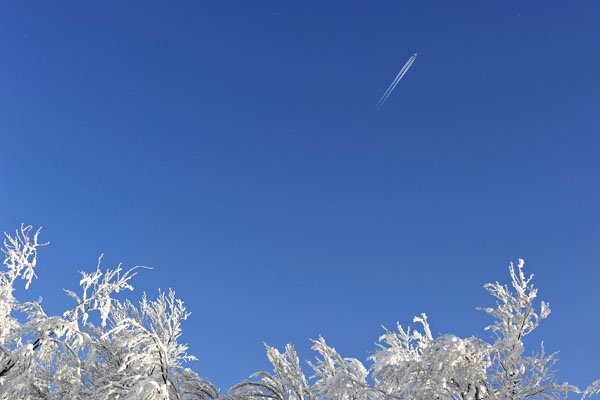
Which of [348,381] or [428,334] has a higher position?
[428,334]

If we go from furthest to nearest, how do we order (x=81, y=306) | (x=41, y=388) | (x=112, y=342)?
(x=112, y=342) → (x=41, y=388) → (x=81, y=306)

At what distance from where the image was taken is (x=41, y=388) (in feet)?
26.9

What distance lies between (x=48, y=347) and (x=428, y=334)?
7996mm

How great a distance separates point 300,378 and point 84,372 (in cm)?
475

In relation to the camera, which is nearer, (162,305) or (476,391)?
(476,391)

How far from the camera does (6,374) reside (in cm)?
644

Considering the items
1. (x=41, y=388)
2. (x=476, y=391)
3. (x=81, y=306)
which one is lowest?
(x=476, y=391)

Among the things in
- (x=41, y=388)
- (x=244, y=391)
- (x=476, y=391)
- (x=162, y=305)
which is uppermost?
(x=162, y=305)

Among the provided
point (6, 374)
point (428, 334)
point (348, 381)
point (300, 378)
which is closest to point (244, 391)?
→ point (300, 378)

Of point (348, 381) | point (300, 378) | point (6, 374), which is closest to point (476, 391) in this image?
point (348, 381)

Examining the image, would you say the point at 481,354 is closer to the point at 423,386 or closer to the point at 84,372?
the point at 423,386

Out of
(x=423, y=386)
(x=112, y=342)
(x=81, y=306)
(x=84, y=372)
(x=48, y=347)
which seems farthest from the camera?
(x=112, y=342)

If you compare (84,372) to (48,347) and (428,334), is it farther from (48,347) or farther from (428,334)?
(428,334)

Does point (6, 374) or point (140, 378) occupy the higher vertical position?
point (6, 374)
